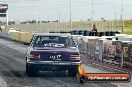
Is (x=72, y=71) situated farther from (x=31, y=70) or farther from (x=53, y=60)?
(x=31, y=70)

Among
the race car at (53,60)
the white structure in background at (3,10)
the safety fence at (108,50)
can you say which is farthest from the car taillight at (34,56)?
the white structure in background at (3,10)

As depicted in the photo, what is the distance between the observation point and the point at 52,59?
15.4m

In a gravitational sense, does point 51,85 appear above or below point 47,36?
below

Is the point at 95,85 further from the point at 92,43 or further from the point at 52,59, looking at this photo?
the point at 92,43

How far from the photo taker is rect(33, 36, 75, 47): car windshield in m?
16.0

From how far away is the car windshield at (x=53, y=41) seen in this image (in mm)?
16047

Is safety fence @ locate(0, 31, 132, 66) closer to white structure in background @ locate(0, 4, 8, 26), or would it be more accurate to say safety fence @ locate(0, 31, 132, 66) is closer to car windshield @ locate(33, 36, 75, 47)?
car windshield @ locate(33, 36, 75, 47)

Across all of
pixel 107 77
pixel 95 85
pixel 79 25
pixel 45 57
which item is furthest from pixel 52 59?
pixel 79 25

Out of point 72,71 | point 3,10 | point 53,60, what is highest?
point 3,10

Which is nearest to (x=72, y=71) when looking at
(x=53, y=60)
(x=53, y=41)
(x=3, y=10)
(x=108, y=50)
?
(x=53, y=60)

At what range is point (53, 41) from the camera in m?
16.3

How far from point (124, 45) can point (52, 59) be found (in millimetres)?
5971

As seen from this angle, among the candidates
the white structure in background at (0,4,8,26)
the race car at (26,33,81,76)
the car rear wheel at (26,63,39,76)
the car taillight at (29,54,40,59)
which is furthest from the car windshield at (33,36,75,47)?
the white structure in background at (0,4,8,26)

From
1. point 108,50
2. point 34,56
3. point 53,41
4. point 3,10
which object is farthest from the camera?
point 3,10
